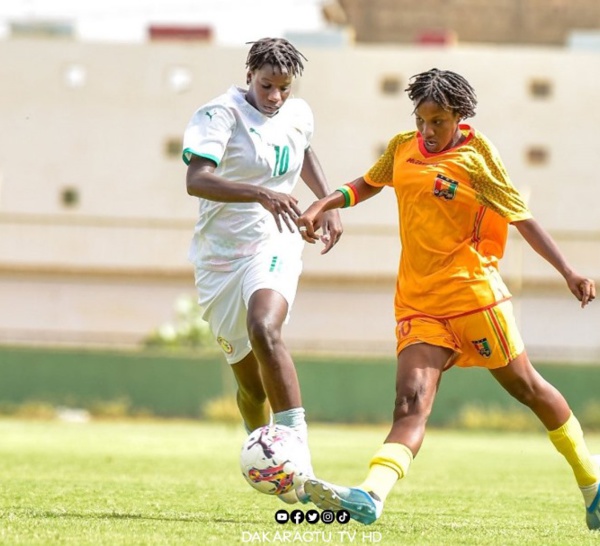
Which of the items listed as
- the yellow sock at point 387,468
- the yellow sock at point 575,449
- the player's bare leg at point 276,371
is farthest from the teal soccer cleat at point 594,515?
the player's bare leg at point 276,371

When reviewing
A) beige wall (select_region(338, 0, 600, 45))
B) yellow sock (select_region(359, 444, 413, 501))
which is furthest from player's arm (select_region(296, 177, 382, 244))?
beige wall (select_region(338, 0, 600, 45))

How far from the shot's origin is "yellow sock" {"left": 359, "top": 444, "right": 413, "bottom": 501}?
7105 mm

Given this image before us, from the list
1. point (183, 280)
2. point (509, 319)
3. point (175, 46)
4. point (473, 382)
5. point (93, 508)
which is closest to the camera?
point (509, 319)

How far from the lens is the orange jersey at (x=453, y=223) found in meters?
7.70

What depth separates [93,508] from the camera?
862 centimetres

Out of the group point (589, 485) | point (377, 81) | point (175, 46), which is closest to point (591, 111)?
point (377, 81)

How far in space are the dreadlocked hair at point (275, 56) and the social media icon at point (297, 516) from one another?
2444 mm

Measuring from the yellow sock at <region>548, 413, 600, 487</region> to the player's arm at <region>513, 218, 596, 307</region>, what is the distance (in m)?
0.83

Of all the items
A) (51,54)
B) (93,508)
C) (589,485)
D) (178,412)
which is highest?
(51,54)

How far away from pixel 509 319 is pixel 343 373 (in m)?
26.3

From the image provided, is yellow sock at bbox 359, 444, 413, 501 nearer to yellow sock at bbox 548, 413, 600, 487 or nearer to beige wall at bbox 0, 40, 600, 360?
yellow sock at bbox 548, 413, 600, 487

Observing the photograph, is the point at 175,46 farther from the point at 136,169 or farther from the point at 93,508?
the point at 93,508

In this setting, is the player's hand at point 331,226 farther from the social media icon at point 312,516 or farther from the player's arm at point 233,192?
the social media icon at point 312,516

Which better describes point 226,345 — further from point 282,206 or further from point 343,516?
point 343,516
